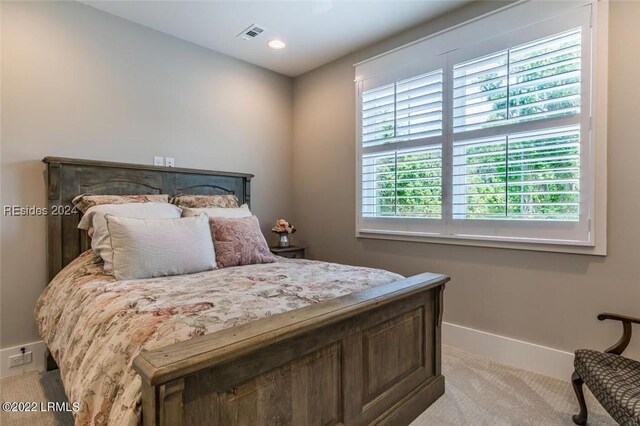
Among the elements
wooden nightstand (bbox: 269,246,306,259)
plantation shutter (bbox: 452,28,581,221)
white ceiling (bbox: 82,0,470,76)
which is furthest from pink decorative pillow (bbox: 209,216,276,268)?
white ceiling (bbox: 82,0,470,76)

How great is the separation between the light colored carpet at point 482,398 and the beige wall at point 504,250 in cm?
32

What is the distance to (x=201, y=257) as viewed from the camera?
2164 millimetres

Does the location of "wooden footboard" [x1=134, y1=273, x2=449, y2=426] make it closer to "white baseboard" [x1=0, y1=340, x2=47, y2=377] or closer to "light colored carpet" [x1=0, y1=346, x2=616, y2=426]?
"light colored carpet" [x1=0, y1=346, x2=616, y2=426]

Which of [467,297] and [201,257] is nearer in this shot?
[201,257]

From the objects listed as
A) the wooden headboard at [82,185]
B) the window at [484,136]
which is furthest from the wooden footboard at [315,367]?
the wooden headboard at [82,185]

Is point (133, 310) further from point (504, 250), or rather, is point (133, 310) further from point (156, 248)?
point (504, 250)

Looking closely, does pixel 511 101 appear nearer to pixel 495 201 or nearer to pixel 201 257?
pixel 495 201

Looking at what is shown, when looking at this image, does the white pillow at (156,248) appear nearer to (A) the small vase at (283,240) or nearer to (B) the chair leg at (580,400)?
(A) the small vase at (283,240)

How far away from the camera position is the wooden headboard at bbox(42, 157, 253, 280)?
2465 mm

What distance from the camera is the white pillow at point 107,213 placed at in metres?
2.08

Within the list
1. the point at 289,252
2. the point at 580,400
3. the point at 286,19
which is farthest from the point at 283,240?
the point at 580,400

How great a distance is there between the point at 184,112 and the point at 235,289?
7.27 ft

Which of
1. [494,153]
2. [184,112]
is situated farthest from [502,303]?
[184,112]

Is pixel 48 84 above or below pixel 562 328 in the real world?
above
